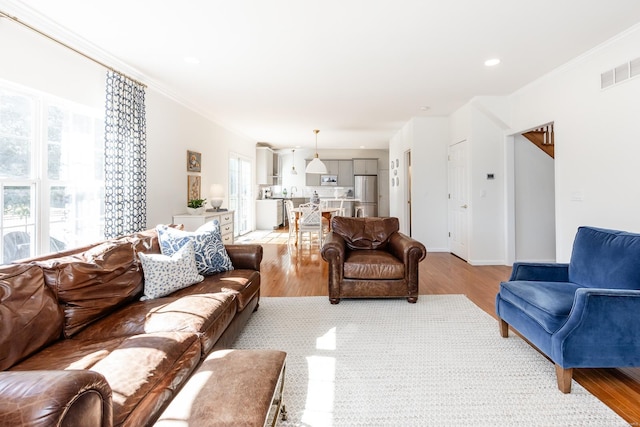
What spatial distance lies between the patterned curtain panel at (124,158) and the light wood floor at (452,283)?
1685mm

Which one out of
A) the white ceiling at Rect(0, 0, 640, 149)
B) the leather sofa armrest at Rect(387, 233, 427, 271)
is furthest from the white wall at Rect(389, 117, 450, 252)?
the leather sofa armrest at Rect(387, 233, 427, 271)

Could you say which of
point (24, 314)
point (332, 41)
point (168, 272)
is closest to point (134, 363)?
point (24, 314)

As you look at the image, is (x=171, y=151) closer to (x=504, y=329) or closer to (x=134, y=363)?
(x=134, y=363)

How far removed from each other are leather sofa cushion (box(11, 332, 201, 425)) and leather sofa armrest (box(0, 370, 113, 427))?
19cm

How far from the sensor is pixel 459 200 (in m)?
5.39

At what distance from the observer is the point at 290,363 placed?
2.11 meters

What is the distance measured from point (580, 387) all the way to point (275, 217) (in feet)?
26.5

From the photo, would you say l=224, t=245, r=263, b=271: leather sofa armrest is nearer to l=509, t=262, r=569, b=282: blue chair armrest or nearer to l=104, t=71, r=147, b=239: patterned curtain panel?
l=104, t=71, r=147, b=239: patterned curtain panel

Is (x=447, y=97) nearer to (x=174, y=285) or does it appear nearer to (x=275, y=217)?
(x=174, y=285)

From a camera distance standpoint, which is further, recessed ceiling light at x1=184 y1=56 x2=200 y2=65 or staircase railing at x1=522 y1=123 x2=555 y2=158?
staircase railing at x1=522 y1=123 x2=555 y2=158

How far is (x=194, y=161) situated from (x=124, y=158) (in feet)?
5.95

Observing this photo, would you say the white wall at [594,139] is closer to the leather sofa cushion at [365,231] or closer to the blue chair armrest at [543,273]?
the blue chair armrest at [543,273]

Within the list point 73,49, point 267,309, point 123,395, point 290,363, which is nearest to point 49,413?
point 123,395

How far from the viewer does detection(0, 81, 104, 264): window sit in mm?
2389
